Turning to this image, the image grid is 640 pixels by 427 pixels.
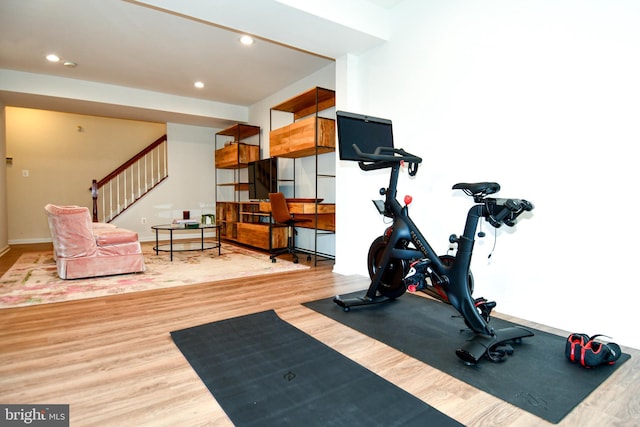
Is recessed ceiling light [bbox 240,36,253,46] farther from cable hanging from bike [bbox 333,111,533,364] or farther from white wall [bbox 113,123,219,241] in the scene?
white wall [bbox 113,123,219,241]

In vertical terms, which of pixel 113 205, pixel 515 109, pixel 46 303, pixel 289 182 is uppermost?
pixel 515 109

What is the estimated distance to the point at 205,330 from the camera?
7.52ft

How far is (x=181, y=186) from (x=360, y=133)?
5.95 metres

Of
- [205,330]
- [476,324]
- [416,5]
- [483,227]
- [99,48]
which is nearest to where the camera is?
[476,324]

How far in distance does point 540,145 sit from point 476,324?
1.33m

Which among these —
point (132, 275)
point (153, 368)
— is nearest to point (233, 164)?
point (132, 275)

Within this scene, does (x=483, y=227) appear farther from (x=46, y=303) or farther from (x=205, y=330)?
(x=46, y=303)

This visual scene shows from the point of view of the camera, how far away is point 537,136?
2.41 metres

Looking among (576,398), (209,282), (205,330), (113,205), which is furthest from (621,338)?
(113,205)

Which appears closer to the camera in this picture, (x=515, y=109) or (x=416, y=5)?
(x=515, y=109)

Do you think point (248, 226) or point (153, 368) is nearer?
point (153, 368)

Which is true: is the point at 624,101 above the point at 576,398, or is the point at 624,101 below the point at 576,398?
above

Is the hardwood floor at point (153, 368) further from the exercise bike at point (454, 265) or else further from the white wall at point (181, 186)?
the white wall at point (181, 186)

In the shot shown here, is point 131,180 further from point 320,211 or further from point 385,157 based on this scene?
point 385,157
